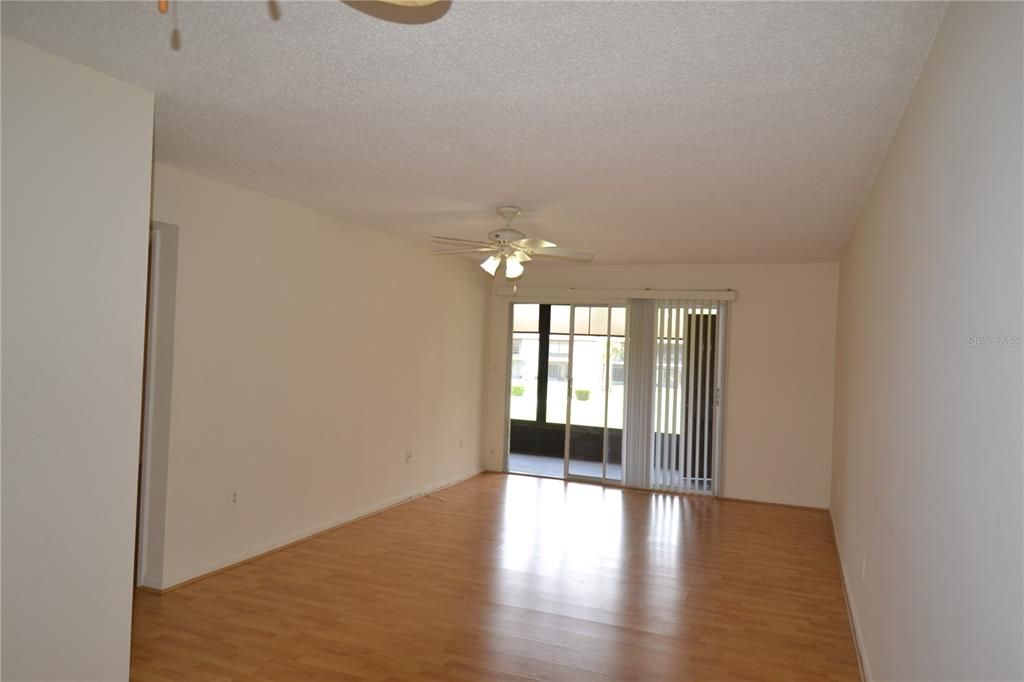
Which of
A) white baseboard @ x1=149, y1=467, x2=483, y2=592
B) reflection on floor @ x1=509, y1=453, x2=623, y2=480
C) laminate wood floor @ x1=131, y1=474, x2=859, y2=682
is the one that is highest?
reflection on floor @ x1=509, y1=453, x2=623, y2=480

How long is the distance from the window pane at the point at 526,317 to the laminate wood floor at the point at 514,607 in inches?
114

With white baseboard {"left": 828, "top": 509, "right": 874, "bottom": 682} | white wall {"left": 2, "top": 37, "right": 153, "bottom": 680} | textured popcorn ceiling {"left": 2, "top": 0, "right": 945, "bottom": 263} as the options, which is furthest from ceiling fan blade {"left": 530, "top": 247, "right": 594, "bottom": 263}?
white baseboard {"left": 828, "top": 509, "right": 874, "bottom": 682}

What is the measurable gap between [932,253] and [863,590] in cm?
225

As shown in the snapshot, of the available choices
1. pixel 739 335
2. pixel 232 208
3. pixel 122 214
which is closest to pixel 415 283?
pixel 232 208

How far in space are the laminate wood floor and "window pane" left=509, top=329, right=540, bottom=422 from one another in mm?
2496

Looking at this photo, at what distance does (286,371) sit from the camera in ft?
17.5

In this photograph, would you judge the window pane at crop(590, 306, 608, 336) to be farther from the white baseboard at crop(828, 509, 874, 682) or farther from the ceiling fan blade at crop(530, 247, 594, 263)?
the white baseboard at crop(828, 509, 874, 682)

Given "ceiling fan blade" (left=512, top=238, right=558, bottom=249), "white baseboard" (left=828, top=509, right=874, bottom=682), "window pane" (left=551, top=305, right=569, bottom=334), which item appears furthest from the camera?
"window pane" (left=551, top=305, right=569, bottom=334)

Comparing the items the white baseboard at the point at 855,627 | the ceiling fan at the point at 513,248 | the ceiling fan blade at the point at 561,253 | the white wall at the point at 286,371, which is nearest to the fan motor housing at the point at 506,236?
the ceiling fan at the point at 513,248

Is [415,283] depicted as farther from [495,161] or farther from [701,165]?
[701,165]

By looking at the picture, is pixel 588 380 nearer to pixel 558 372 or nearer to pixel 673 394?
pixel 558 372

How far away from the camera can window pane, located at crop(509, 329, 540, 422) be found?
8.73 meters

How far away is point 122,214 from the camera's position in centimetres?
300

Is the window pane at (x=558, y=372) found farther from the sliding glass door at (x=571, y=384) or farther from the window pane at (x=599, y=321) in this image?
the window pane at (x=599, y=321)
